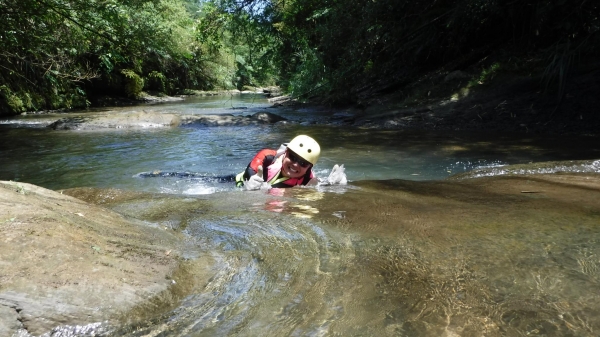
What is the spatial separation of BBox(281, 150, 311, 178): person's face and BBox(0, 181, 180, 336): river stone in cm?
329

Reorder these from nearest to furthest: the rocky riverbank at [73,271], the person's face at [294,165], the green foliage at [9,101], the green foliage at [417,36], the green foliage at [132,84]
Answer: the rocky riverbank at [73,271] → the person's face at [294,165] → the green foliage at [417,36] → the green foliage at [9,101] → the green foliage at [132,84]

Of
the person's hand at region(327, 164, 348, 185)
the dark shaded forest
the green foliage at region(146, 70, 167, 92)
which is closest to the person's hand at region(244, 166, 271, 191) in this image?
the person's hand at region(327, 164, 348, 185)

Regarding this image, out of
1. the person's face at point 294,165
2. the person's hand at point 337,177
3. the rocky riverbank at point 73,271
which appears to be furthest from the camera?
the person's face at point 294,165

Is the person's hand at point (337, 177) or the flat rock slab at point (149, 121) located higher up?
the person's hand at point (337, 177)

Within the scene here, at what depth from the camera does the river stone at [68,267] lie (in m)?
1.83

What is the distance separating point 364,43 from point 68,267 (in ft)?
42.4

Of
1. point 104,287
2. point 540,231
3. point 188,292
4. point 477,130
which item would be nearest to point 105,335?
point 104,287

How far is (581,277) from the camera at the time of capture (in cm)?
226

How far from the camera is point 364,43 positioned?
549 inches

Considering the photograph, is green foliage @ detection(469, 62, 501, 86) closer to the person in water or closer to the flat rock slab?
the flat rock slab

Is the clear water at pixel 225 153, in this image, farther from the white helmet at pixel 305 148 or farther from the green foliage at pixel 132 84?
the green foliage at pixel 132 84

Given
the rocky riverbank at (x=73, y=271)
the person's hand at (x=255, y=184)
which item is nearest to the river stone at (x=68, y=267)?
the rocky riverbank at (x=73, y=271)

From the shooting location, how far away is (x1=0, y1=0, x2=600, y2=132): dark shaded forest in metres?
10.3

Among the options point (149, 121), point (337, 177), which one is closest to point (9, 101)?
point (149, 121)
